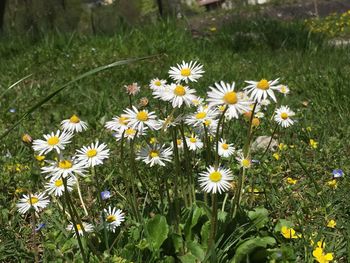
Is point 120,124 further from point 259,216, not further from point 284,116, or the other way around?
point 284,116

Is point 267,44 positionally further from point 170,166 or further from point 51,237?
point 51,237

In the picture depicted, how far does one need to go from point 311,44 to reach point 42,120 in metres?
3.34

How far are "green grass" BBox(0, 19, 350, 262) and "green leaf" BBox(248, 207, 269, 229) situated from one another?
0.32ft

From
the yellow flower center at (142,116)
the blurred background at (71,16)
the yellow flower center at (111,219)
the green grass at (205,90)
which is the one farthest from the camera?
the blurred background at (71,16)

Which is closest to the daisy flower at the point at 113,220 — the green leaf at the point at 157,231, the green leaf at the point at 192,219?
the green leaf at the point at 157,231

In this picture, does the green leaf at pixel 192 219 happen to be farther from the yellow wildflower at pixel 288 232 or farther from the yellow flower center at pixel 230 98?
the yellow flower center at pixel 230 98

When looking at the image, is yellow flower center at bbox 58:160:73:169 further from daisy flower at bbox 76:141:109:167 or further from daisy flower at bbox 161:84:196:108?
daisy flower at bbox 161:84:196:108

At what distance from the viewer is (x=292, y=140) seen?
316 centimetres

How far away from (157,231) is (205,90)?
255cm

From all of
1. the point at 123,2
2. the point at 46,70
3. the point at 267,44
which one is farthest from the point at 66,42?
the point at 267,44

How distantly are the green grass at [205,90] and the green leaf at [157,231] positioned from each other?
5cm

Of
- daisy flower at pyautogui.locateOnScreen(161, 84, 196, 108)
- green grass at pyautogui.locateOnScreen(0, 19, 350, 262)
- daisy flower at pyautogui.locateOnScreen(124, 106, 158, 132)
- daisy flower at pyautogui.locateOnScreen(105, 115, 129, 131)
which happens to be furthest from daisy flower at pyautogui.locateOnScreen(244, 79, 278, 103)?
green grass at pyautogui.locateOnScreen(0, 19, 350, 262)

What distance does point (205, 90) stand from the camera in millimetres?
4180

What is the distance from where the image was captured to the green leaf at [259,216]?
1.81 meters
